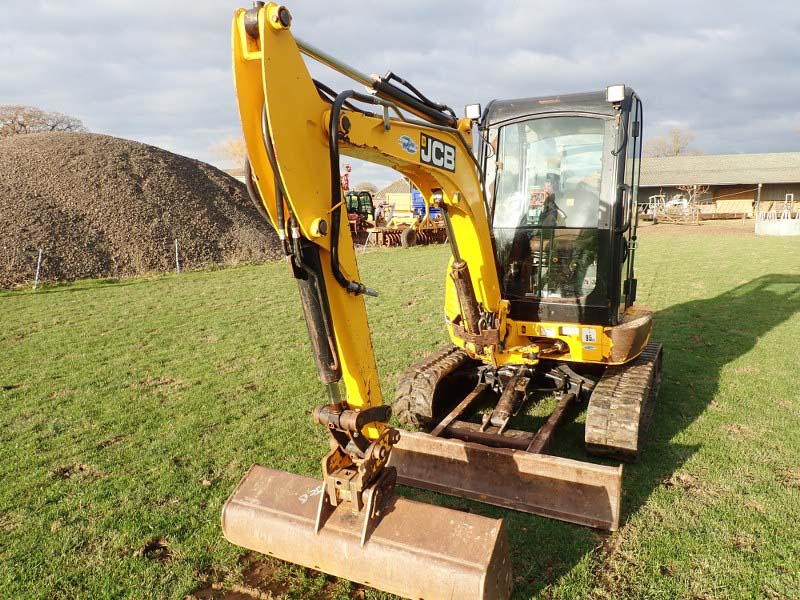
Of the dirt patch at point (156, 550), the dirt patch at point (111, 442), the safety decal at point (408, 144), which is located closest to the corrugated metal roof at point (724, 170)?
the safety decal at point (408, 144)

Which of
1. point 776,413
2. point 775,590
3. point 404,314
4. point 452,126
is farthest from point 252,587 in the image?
point 404,314

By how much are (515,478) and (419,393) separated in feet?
4.49

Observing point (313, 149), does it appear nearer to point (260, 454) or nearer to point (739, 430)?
point (260, 454)

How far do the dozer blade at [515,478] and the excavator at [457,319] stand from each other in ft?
0.04

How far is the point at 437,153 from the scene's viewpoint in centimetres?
380

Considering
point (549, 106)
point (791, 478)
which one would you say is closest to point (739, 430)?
point (791, 478)

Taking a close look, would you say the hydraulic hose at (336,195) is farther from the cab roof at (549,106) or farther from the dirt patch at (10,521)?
the dirt patch at (10,521)

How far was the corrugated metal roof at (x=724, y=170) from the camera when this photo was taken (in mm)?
41094

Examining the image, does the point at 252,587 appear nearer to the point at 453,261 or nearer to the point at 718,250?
the point at 453,261

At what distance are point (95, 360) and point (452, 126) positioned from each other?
645 centimetres

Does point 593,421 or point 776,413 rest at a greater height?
point 593,421

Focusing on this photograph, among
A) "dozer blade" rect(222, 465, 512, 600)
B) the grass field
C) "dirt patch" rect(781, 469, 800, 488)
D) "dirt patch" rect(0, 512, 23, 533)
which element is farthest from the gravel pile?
"dirt patch" rect(781, 469, 800, 488)

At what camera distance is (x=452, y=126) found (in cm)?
412

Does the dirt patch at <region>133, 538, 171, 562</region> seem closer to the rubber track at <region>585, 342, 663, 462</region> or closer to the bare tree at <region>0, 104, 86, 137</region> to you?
the rubber track at <region>585, 342, 663, 462</region>
